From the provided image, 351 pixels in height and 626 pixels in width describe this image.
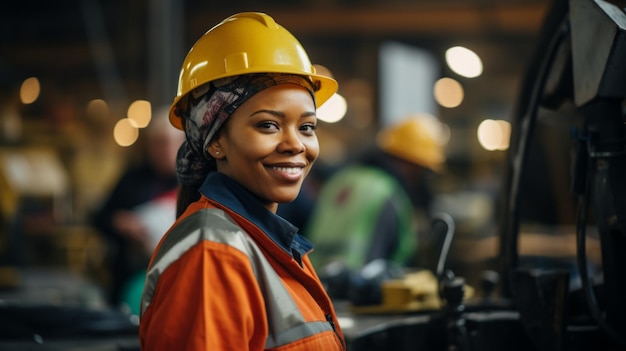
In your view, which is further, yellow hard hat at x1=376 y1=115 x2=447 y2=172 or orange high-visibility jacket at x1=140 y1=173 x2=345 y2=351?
yellow hard hat at x1=376 y1=115 x2=447 y2=172

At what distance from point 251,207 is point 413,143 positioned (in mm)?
4297

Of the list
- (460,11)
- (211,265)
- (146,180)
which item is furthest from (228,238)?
(460,11)

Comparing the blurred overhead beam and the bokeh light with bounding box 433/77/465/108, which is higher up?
the blurred overhead beam

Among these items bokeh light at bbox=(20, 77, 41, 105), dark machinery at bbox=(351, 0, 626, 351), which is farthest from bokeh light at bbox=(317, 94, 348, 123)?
dark machinery at bbox=(351, 0, 626, 351)

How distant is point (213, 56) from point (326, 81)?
35cm

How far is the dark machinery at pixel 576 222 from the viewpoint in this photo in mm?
2512

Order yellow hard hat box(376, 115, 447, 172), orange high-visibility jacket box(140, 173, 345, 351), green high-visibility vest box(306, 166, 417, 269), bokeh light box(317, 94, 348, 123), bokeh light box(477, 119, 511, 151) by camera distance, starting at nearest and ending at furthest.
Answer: orange high-visibility jacket box(140, 173, 345, 351)
green high-visibility vest box(306, 166, 417, 269)
yellow hard hat box(376, 115, 447, 172)
bokeh light box(317, 94, 348, 123)
bokeh light box(477, 119, 511, 151)

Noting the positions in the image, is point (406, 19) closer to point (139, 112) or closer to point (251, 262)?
point (139, 112)

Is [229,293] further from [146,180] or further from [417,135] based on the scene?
A: [417,135]

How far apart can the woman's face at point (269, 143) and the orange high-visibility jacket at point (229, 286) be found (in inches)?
1.7

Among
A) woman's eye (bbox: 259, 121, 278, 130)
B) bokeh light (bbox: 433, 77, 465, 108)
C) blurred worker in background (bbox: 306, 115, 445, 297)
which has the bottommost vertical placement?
blurred worker in background (bbox: 306, 115, 445, 297)

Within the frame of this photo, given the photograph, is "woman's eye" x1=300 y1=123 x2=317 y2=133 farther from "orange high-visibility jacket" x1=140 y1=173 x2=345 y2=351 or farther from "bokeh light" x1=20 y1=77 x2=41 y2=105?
"bokeh light" x1=20 y1=77 x2=41 y2=105

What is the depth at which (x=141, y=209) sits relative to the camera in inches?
219

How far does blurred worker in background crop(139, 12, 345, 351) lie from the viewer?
1.77m
